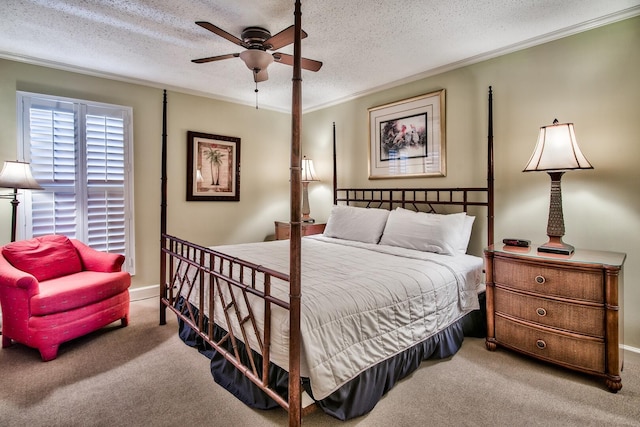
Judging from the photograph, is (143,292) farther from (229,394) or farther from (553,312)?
(553,312)

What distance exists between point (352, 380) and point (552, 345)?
146 cm

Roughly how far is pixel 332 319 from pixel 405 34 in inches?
90.2

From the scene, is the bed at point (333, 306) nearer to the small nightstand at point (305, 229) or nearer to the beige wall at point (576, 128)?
the beige wall at point (576, 128)

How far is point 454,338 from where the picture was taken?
2.52m

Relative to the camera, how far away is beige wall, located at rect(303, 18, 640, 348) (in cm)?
238

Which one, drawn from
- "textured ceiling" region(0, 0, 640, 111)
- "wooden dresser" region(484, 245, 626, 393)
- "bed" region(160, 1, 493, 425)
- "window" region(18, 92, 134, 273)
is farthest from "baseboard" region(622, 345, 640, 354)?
"window" region(18, 92, 134, 273)

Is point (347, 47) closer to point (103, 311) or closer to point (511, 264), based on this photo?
point (511, 264)

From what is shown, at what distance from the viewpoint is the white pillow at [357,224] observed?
3432mm

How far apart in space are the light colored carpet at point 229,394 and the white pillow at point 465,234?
826mm

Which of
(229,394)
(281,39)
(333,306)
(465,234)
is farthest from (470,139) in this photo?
(229,394)

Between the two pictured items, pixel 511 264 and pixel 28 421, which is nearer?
pixel 28 421

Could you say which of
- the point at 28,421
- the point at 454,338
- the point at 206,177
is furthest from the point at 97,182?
the point at 454,338

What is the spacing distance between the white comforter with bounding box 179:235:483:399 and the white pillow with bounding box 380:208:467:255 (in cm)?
12

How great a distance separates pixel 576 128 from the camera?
258 cm
